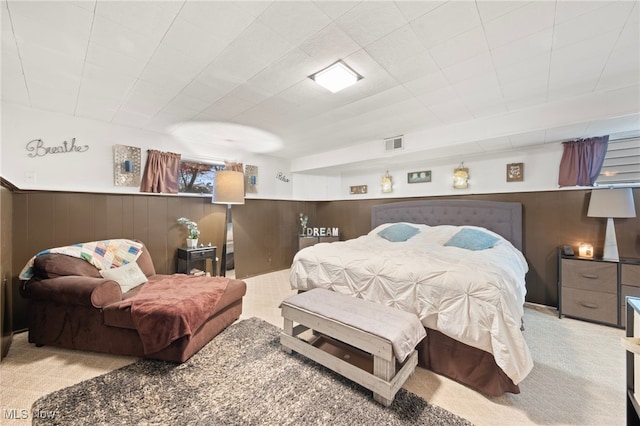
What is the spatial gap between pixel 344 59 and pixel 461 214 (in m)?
3.25

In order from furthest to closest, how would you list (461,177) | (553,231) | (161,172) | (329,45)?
(461,177) → (161,172) → (553,231) → (329,45)

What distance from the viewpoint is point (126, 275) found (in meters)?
2.77

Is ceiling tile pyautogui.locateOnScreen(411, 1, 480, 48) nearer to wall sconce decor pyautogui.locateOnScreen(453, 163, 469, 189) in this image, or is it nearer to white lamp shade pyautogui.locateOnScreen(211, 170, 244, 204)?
wall sconce decor pyautogui.locateOnScreen(453, 163, 469, 189)

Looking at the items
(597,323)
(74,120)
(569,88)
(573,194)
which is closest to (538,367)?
(597,323)

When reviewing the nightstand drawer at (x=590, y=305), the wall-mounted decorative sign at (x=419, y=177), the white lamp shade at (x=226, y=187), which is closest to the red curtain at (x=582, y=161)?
the nightstand drawer at (x=590, y=305)

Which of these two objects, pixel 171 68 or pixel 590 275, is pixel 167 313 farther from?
pixel 590 275

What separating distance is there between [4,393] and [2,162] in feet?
8.02

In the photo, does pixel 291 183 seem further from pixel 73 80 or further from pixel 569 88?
pixel 569 88

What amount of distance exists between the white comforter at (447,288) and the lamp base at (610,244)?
108 centimetres

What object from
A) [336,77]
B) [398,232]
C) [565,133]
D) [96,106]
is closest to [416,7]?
[336,77]

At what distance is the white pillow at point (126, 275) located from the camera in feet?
8.77

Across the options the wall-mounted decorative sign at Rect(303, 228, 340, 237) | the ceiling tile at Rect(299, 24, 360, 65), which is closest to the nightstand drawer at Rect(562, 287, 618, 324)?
the ceiling tile at Rect(299, 24, 360, 65)

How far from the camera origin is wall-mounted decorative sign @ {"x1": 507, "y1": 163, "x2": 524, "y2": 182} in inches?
144

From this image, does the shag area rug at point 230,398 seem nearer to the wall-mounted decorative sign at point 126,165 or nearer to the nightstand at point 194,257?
the nightstand at point 194,257
